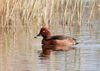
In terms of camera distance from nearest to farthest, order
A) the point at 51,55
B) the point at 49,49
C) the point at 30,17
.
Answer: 1. the point at 51,55
2. the point at 49,49
3. the point at 30,17

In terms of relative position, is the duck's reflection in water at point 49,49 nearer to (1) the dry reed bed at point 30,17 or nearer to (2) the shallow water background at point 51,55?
(2) the shallow water background at point 51,55

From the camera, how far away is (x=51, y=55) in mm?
12195

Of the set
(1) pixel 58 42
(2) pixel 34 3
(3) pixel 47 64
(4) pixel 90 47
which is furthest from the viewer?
(2) pixel 34 3

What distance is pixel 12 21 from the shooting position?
A: 1752 centimetres

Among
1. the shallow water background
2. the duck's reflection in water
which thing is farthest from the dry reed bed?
the duck's reflection in water

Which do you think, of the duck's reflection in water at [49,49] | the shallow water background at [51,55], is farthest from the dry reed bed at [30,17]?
the duck's reflection in water at [49,49]

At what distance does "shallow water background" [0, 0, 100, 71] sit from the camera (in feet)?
34.0

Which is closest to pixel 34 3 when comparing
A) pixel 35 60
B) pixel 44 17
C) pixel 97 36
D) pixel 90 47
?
pixel 44 17

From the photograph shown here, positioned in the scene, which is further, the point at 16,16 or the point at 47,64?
the point at 16,16

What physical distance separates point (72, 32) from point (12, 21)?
2.24 metres

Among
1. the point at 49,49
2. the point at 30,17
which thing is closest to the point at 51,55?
the point at 49,49

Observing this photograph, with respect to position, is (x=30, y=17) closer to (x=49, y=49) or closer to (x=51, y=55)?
(x=49, y=49)

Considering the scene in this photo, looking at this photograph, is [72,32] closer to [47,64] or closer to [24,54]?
[24,54]

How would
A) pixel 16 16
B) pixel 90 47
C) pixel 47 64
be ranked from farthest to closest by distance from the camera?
pixel 16 16
pixel 90 47
pixel 47 64
